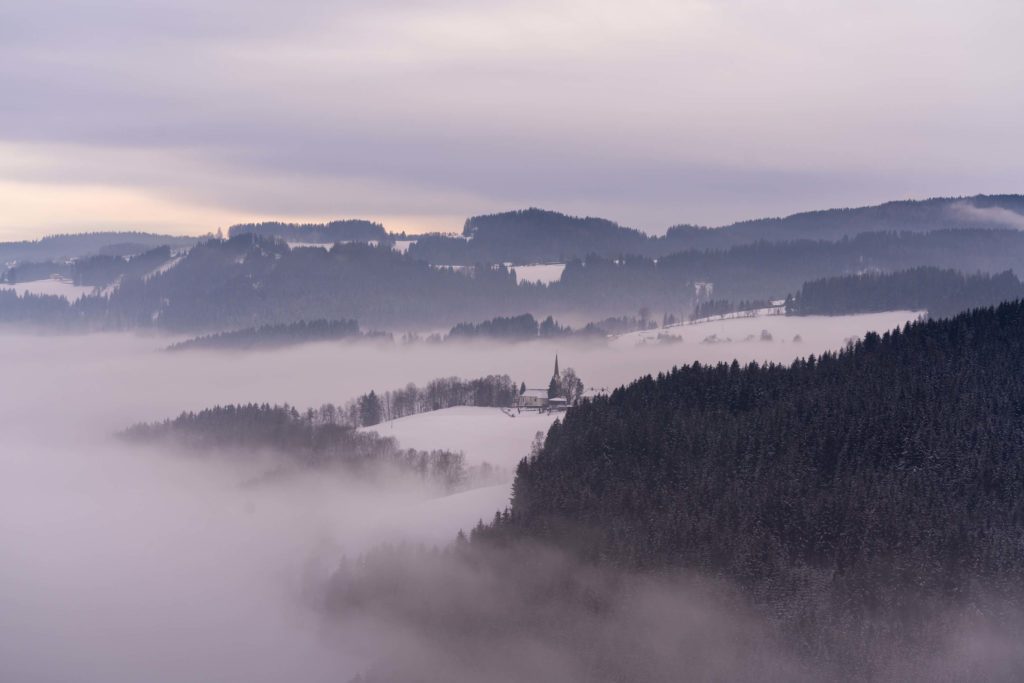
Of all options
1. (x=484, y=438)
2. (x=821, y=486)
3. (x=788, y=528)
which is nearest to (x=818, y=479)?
(x=821, y=486)

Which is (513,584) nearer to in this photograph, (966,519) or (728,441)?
(728,441)

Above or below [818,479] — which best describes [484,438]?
below

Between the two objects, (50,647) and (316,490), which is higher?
(316,490)

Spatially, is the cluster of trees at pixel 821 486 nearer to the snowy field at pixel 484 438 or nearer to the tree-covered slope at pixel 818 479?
the tree-covered slope at pixel 818 479

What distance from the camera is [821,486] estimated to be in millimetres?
106250

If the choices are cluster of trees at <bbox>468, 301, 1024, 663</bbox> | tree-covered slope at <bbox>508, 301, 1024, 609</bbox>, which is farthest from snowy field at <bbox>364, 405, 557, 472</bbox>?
cluster of trees at <bbox>468, 301, 1024, 663</bbox>

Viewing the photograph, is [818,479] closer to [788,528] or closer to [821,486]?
[821,486]

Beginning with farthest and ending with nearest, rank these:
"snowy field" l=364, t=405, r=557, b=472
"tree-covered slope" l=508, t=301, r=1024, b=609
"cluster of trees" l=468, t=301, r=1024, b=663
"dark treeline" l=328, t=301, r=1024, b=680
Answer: "snowy field" l=364, t=405, r=557, b=472
"tree-covered slope" l=508, t=301, r=1024, b=609
"cluster of trees" l=468, t=301, r=1024, b=663
"dark treeline" l=328, t=301, r=1024, b=680

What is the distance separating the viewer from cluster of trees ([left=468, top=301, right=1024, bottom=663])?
9675 centimetres

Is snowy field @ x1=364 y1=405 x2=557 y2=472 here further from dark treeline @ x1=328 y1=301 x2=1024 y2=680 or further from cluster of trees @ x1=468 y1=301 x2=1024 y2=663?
dark treeline @ x1=328 y1=301 x2=1024 y2=680

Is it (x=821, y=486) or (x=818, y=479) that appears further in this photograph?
(x=818, y=479)

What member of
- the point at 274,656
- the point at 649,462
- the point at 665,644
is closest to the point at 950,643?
the point at 665,644

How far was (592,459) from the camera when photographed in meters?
118

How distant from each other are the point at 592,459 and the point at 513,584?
16.7 meters
